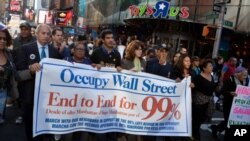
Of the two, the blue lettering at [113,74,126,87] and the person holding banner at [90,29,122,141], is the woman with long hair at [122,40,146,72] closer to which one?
the person holding banner at [90,29,122,141]

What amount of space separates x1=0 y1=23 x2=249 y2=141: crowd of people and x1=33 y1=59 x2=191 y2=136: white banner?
169mm

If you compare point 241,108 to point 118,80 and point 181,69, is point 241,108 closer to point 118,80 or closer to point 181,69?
point 181,69

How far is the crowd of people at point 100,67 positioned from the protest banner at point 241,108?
0.36 feet

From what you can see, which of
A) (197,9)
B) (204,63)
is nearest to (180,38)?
(197,9)

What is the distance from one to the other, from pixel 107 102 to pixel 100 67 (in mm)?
494

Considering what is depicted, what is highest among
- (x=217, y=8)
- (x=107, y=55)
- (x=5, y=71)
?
(x=217, y=8)

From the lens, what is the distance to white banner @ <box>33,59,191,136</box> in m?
5.65

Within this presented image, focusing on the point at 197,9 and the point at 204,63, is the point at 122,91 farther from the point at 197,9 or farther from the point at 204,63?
the point at 197,9

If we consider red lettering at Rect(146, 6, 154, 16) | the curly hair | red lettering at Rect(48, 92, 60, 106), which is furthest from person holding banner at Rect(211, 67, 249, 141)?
red lettering at Rect(146, 6, 154, 16)

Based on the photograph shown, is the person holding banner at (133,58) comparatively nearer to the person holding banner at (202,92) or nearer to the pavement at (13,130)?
the person holding banner at (202,92)

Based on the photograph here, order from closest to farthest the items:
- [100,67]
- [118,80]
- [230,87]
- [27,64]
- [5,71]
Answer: [5,71] < [27,64] < [100,67] < [118,80] < [230,87]

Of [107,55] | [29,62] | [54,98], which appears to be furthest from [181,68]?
[29,62]

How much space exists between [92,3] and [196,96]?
57.9 m

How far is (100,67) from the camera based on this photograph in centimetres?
603
